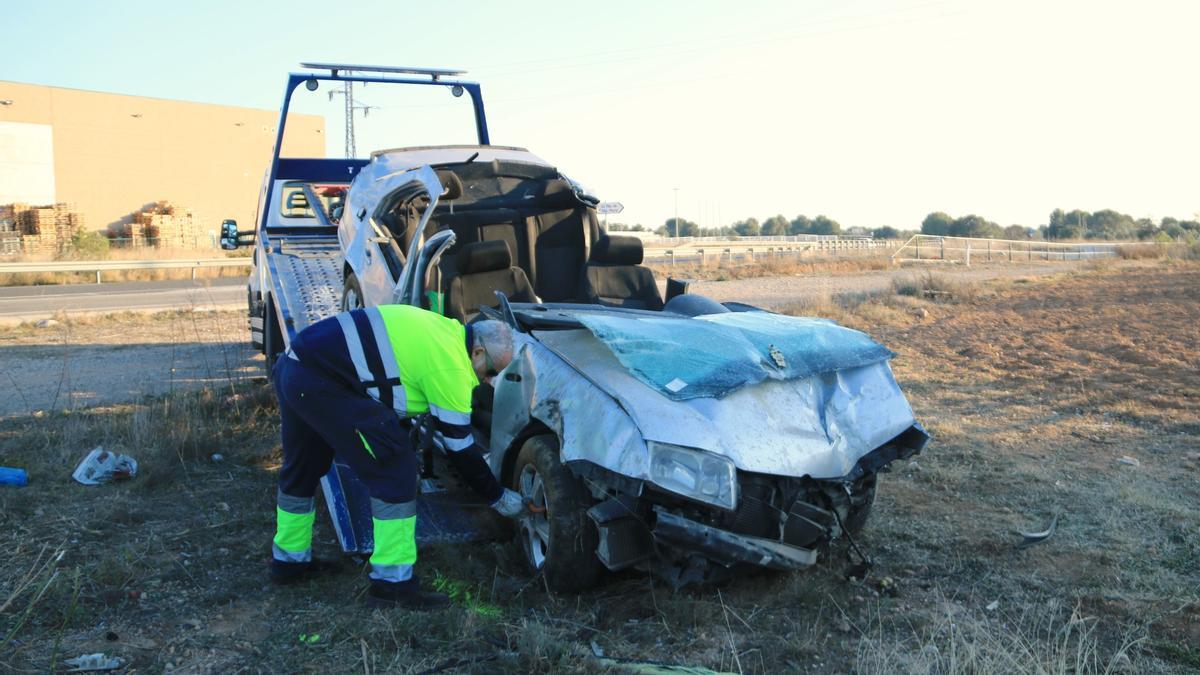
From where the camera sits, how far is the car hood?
388 cm

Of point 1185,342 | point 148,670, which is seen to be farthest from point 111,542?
point 1185,342

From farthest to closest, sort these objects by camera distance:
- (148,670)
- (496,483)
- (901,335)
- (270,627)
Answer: (901,335) → (496,483) → (270,627) → (148,670)

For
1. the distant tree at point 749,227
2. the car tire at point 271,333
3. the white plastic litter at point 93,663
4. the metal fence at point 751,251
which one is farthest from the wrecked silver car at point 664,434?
the distant tree at point 749,227

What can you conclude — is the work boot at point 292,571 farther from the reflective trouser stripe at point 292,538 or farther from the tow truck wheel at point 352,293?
the tow truck wheel at point 352,293

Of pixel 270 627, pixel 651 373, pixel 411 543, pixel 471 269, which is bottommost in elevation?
pixel 270 627

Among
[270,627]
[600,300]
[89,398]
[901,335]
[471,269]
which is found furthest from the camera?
[901,335]

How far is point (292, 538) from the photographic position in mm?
4562

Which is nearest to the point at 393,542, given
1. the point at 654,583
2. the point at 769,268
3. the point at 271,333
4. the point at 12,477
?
the point at 654,583

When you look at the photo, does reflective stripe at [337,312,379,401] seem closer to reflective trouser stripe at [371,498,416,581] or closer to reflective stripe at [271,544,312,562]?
reflective trouser stripe at [371,498,416,581]

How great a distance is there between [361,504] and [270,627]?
3.58ft

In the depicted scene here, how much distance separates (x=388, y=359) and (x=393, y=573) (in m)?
0.96

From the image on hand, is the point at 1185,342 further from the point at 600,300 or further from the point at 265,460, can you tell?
the point at 265,460

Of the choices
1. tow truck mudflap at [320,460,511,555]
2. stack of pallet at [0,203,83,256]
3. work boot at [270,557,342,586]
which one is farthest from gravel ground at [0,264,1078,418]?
stack of pallet at [0,203,83,256]

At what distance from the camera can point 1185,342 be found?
37.2 ft
